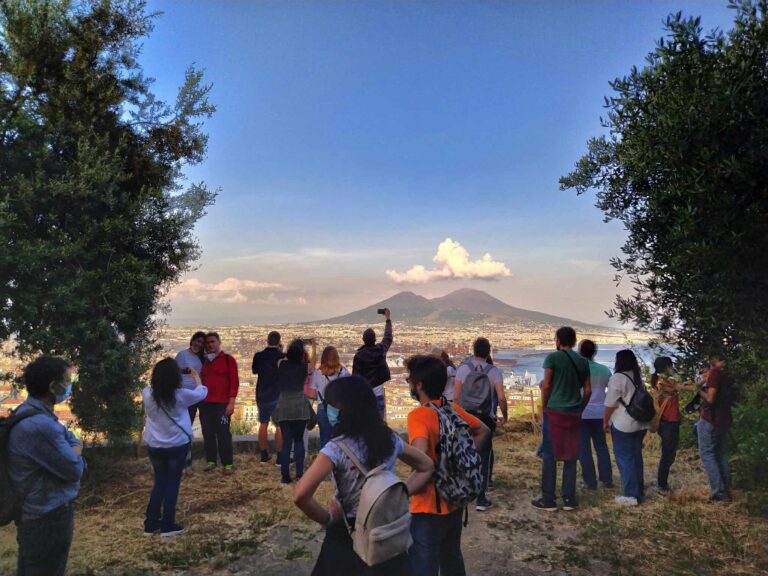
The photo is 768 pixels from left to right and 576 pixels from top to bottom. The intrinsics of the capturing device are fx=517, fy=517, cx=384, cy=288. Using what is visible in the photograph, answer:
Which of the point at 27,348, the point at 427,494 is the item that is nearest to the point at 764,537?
the point at 427,494

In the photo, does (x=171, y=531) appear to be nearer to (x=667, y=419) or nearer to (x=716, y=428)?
(x=667, y=419)

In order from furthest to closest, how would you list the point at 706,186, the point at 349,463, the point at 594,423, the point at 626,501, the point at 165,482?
the point at 594,423 → the point at 626,501 → the point at 165,482 → the point at 706,186 → the point at 349,463

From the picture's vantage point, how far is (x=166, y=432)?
542 centimetres

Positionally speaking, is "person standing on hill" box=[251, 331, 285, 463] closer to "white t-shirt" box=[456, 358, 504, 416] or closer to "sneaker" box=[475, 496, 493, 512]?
"white t-shirt" box=[456, 358, 504, 416]

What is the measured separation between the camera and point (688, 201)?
13.9 feet

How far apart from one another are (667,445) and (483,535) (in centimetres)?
305

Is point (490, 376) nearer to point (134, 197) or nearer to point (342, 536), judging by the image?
point (342, 536)

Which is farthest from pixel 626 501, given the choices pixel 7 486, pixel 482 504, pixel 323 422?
pixel 7 486

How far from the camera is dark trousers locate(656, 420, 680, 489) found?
6938 millimetres

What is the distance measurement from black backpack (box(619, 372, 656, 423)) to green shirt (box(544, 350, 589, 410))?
71 cm

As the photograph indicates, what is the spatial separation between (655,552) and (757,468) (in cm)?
292

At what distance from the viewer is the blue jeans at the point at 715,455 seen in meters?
6.37

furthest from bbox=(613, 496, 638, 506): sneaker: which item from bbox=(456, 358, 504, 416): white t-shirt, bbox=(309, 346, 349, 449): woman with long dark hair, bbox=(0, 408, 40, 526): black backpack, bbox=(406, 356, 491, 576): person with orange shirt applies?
bbox=(0, 408, 40, 526): black backpack

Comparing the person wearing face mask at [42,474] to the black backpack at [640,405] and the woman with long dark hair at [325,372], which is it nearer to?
the woman with long dark hair at [325,372]
